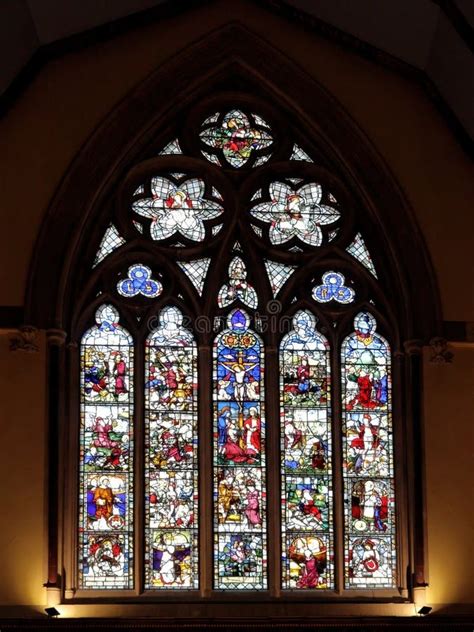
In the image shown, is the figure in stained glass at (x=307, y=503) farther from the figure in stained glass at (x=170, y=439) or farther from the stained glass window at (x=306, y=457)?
the figure in stained glass at (x=170, y=439)

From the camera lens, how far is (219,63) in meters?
20.7

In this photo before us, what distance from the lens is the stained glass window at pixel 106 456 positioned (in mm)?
19359

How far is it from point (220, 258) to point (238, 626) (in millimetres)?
3903

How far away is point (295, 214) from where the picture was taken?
818 inches

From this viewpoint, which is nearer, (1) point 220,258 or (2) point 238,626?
(2) point 238,626

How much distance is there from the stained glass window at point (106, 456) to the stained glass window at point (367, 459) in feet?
7.10

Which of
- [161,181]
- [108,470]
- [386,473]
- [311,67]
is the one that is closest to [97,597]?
[108,470]
